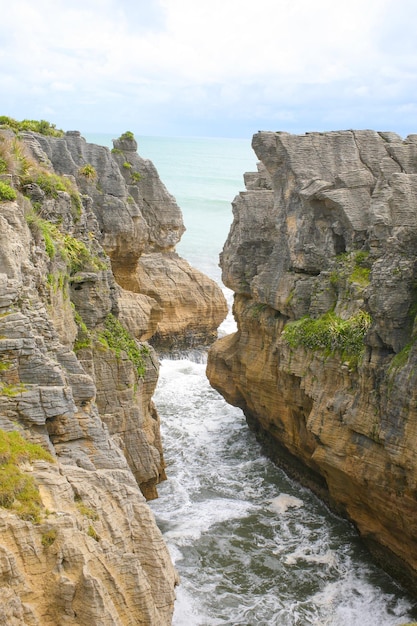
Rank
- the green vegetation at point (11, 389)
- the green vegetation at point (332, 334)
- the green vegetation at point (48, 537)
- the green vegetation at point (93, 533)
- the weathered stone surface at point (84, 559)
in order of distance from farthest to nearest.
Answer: the green vegetation at point (332, 334), the green vegetation at point (11, 389), the green vegetation at point (93, 533), the green vegetation at point (48, 537), the weathered stone surface at point (84, 559)

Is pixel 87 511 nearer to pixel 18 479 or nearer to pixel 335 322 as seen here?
pixel 18 479

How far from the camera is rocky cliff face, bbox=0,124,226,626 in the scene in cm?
1106

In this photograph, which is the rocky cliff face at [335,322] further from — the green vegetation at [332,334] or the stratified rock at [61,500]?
the stratified rock at [61,500]

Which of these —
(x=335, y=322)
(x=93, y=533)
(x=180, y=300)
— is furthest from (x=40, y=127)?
(x=93, y=533)

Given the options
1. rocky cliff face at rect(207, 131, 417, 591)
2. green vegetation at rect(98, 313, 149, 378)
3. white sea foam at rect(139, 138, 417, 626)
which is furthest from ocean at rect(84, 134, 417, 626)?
green vegetation at rect(98, 313, 149, 378)

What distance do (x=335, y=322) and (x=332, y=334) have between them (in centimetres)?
50

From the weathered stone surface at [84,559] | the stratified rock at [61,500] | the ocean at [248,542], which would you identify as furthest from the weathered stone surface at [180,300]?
the weathered stone surface at [84,559]

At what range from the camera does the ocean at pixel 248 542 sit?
66.4ft

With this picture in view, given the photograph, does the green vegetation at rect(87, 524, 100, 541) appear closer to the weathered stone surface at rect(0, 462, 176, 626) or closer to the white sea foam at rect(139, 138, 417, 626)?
the weathered stone surface at rect(0, 462, 176, 626)

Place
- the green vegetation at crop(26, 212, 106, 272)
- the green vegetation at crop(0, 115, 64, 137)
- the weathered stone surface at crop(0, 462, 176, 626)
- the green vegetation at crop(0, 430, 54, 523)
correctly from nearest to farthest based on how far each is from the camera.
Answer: the weathered stone surface at crop(0, 462, 176, 626), the green vegetation at crop(0, 430, 54, 523), the green vegetation at crop(26, 212, 106, 272), the green vegetation at crop(0, 115, 64, 137)

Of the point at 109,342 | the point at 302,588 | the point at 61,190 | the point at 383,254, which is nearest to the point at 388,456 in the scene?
the point at 302,588

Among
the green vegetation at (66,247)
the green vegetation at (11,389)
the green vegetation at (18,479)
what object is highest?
the green vegetation at (66,247)

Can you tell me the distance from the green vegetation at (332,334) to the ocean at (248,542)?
18.0ft

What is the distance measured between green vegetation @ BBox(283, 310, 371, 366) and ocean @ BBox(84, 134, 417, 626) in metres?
5.47
